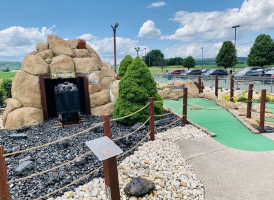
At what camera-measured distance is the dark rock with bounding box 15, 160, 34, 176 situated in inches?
167

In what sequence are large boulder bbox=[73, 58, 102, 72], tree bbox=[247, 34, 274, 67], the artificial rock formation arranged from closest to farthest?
the artificial rock formation, large boulder bbox=[73, 58, 102, 72], tree bbox=[247, 34, 274, 67]

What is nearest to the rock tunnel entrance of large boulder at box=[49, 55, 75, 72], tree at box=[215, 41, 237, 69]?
large boulder at box=[49, 55, 75, 72]

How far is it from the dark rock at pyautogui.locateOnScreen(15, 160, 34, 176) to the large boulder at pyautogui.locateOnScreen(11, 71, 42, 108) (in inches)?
156

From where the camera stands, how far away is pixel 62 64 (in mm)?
8227

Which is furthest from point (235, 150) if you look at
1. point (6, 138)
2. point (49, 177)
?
point (6, 138)

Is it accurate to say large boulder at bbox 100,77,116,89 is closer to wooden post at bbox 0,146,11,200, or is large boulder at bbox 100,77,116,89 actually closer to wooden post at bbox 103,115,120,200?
wooden post at bbox 103,115,120,200

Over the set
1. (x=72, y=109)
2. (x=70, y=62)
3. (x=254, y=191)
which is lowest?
(x=254, y=191)

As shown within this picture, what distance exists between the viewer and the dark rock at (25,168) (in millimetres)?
4250

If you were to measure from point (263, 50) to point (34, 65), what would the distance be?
39.1 metres

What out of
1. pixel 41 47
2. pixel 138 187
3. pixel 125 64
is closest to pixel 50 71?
pixel 41 47

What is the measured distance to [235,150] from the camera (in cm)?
537

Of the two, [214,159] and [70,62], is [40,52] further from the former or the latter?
[214,159]

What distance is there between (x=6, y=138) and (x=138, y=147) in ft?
13.3

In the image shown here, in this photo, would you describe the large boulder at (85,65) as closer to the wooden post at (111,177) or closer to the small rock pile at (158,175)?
the small rock pile at (158,175)
